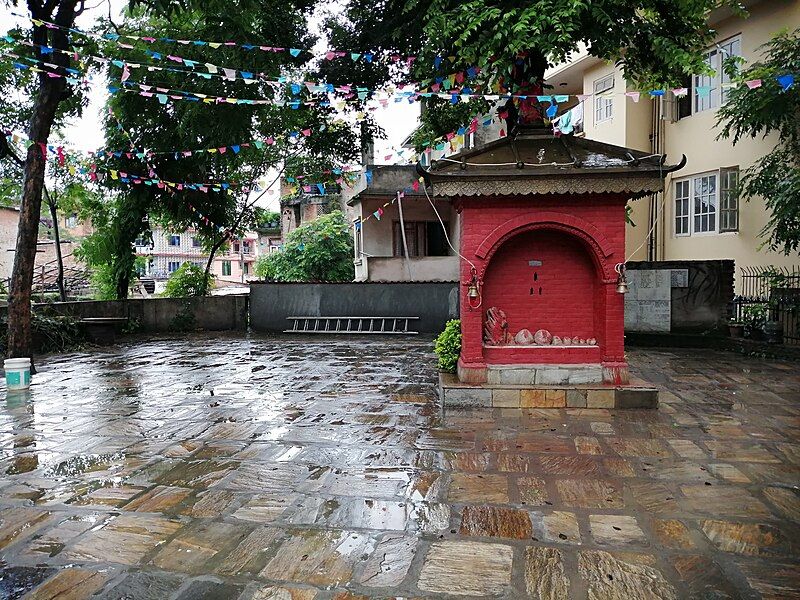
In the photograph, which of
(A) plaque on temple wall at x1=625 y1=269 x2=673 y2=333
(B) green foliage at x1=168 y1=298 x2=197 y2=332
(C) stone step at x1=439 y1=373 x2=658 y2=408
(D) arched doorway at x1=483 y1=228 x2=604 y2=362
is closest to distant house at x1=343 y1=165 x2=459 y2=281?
(B) green foliage at x1=168 y1=298 x2=197 y2=332

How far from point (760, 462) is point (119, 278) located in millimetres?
17327

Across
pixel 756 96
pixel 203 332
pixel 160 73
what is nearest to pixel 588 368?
pixel 756 96

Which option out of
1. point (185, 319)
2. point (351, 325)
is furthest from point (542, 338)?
point (185, 319)

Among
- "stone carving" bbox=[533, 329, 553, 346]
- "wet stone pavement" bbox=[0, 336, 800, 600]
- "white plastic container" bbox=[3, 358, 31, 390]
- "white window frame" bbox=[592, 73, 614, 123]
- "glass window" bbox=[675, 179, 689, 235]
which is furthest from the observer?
"white window frame" bbox=[592, 73, 614, 123]

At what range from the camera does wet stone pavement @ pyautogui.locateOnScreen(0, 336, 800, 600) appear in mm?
3336

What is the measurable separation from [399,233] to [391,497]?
50.5 ft

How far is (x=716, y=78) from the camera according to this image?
15109 mm

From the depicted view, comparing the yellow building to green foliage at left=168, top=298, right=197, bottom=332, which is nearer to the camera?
the yellow building

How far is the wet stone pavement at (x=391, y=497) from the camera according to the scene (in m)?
3.34

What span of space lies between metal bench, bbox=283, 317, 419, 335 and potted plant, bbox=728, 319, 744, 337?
760 centimetres

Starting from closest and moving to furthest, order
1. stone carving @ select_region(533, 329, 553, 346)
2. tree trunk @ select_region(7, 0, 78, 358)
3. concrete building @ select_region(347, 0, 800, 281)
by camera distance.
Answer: stone carving @ select_region(533, 329, 553, 346)
tree trunk @ select_region(7, 0, 78, 358)
concrete building @ select_region(347, 0, 800, 281)

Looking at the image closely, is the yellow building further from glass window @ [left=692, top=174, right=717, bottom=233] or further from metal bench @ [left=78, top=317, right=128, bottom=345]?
metal bench @ [left=78, top=317, right=128, bottom=345]

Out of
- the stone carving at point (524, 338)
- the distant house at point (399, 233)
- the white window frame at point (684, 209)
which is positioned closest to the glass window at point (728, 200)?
the white window frame at point (684, 209)

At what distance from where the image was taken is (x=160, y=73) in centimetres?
1265
